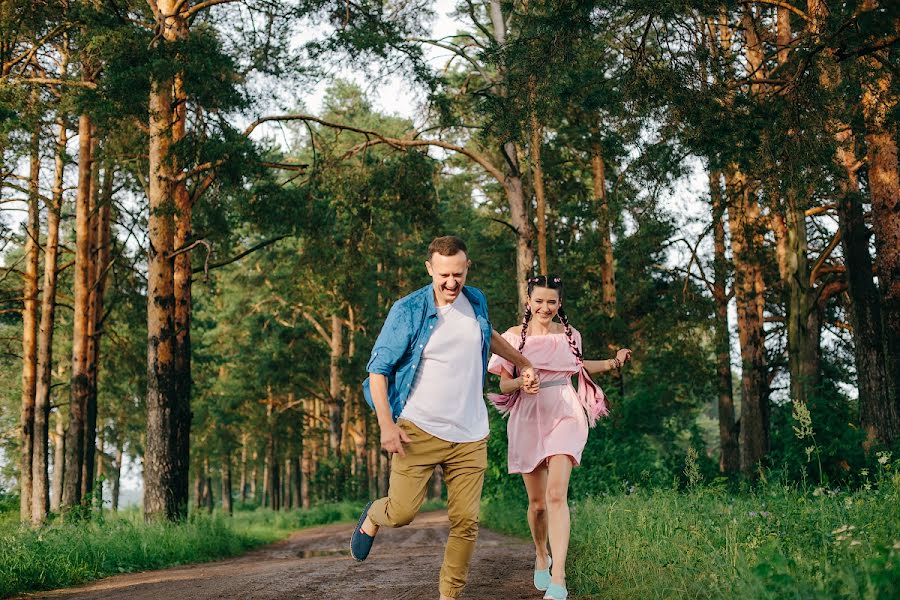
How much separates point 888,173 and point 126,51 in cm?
1153

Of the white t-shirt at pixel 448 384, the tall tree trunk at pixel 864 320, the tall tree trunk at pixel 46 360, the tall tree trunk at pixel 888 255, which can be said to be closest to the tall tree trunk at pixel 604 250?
the tall tree trunk at pixel 864 320

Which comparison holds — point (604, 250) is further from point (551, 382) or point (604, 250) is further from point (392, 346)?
point (392, 346)

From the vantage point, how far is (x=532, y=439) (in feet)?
22.5

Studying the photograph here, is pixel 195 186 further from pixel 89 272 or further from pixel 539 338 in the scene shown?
pixel 539 338

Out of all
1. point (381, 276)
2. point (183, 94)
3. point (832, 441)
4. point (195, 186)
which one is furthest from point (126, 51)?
point (381, 276)

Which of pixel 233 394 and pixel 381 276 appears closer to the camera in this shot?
pixel 381 276

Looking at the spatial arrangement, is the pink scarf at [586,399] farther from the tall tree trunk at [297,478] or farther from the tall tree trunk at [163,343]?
the tall tree trunk at [297,478]

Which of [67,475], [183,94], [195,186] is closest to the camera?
[183,94]

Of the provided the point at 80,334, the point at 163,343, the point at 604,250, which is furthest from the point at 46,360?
the point at 604,250

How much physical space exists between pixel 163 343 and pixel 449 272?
34.0 ft

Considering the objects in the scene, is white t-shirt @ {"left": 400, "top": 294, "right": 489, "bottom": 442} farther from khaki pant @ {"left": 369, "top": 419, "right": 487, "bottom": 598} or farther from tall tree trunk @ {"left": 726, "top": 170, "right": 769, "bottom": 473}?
tall tree trunk @ {"left": 726, "top": 170, "right": 769, "bottom": 473}

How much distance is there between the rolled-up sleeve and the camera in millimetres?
5465

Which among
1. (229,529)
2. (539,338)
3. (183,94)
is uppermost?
(183,94)

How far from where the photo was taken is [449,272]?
5.47 metres
